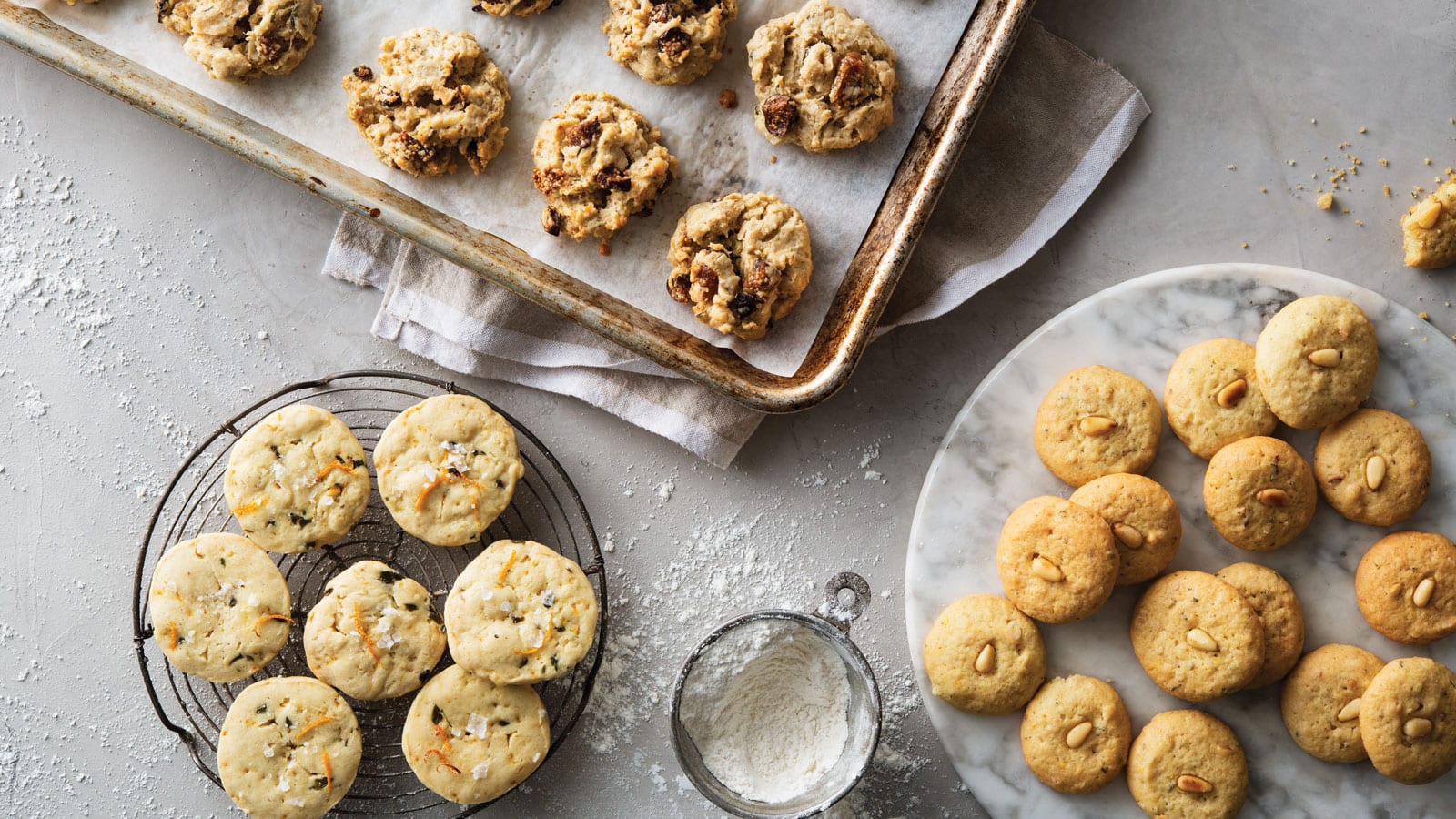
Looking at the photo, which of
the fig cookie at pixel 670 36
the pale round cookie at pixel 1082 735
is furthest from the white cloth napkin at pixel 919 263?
the pale round cookie at pixel 1082 735

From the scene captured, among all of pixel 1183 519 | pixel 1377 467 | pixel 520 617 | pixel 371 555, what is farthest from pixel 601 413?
pixel 1377 467

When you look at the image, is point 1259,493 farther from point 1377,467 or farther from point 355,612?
point 355,612

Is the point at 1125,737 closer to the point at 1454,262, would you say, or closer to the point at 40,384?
the point at 1454,262

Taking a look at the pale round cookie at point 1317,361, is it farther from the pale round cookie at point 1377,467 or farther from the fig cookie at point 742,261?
the fig cookie at point 742,261

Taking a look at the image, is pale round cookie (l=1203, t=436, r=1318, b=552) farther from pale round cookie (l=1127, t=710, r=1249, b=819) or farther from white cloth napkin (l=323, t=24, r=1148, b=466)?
white cloth napkin (l=323, t=24, r=1148, b=466)

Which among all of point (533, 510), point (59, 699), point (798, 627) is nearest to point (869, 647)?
point (798, 627)
